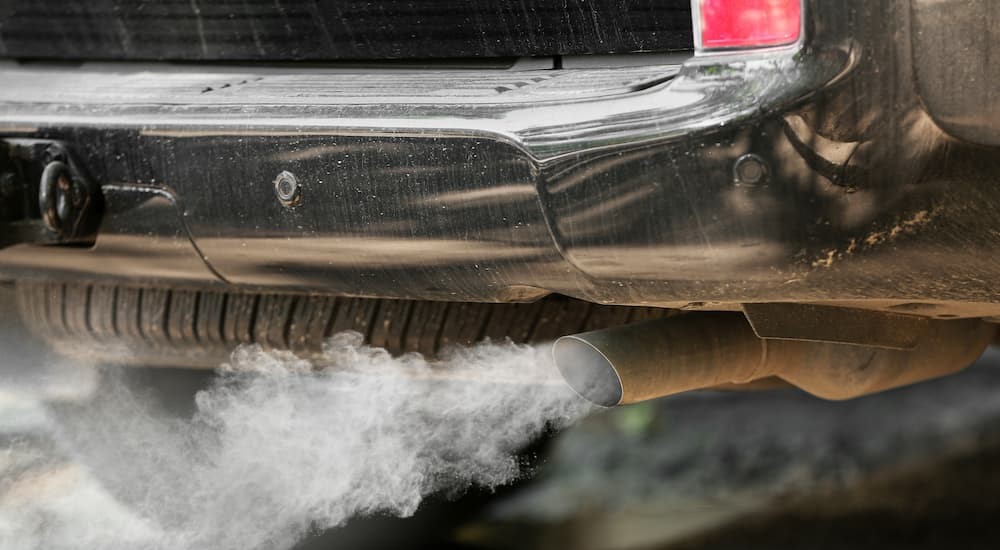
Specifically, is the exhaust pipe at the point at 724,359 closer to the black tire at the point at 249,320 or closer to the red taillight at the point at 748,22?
the black tire at the point at 249,320

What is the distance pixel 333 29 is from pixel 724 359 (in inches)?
28.0

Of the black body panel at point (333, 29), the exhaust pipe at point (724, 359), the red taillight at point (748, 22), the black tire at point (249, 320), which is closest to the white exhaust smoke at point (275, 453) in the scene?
the black tire at point (249, 320)

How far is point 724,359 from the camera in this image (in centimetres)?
173

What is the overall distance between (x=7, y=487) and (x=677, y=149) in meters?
1.59

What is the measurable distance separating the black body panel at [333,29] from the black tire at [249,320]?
0.41m

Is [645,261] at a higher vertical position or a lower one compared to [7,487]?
higher

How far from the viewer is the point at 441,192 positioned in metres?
1.49

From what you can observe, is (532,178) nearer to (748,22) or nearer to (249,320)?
(748,22)

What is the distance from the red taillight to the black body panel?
0.14 metres

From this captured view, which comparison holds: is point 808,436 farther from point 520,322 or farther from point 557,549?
point 520,322

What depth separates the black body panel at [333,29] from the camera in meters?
1.50

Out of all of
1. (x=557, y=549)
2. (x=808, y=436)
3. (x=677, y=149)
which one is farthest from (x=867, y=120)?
(x=808, y=436)

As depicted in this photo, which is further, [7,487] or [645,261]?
[7,487]

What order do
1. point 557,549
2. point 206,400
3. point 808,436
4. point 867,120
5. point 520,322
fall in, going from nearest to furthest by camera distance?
point 867,120 → point 520,322 → point 206,400 → point 557,549 → point 808,436
